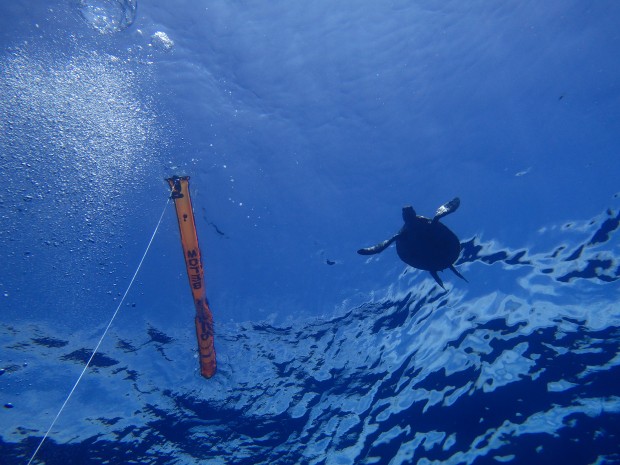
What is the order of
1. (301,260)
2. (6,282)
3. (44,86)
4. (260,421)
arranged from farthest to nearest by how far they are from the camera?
(260,421), (301,260), (6,282), (44,86)

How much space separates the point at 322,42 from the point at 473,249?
7402 millimetres

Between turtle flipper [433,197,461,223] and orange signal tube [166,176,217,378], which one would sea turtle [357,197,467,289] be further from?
orange signal tube [166,176,217,378]

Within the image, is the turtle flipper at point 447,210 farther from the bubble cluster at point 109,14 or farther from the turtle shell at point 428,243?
the bubble cluster at point 109,14

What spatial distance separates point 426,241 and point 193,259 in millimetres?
4743

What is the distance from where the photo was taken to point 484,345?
40.7ft

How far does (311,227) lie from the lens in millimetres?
10734

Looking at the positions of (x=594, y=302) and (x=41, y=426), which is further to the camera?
(x=41, y=426)

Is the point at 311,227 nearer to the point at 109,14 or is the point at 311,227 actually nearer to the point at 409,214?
the point at 409,214

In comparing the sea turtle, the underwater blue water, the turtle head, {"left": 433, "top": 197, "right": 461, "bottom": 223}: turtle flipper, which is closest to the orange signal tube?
the underwater blue water

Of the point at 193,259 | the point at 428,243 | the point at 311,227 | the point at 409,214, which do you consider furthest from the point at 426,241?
the point at 193,259

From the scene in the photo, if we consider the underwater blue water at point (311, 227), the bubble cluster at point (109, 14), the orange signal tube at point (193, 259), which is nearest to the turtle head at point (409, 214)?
the underwater blue water at point (311, 227)

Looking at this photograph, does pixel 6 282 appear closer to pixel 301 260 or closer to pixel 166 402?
pixel 166 402

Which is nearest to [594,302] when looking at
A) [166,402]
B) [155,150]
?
[155,150]

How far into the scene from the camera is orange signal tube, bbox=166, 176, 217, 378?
7430mm
